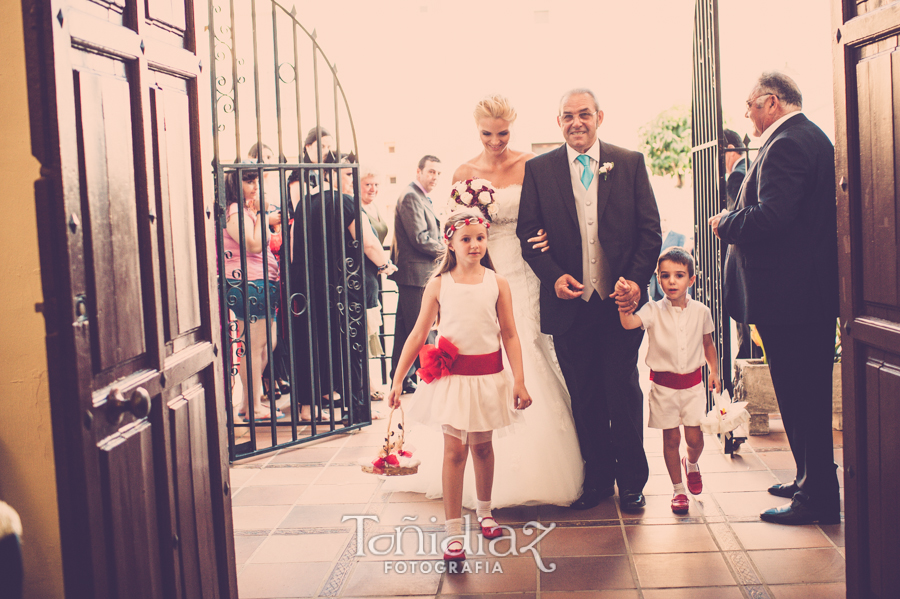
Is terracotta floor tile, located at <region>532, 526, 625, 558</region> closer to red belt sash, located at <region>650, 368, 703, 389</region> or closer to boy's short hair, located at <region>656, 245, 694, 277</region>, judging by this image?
red belt sash, located at <region>650, 368, 703, 389</region>

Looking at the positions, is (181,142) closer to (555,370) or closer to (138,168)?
(138,168)

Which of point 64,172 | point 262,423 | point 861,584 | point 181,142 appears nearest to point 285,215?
point 262,423

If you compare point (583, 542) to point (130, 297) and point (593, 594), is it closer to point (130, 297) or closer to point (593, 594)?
point (593, 594)

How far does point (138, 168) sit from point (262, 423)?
3.39 m

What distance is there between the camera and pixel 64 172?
1414mm

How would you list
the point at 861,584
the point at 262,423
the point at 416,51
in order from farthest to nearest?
the point at 416,51, the point at 262,423, the point at 861,584

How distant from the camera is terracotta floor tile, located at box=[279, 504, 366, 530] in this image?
11.1ft

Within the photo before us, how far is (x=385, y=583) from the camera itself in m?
2.77

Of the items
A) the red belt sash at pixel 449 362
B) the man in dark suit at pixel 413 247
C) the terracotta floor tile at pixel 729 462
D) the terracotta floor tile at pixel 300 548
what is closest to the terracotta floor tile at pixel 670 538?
the terracotta floor tile at pixel 729 462

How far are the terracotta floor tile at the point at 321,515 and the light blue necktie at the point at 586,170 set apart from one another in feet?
6.21

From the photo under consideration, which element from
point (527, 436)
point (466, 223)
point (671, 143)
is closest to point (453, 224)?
point (466, 223)

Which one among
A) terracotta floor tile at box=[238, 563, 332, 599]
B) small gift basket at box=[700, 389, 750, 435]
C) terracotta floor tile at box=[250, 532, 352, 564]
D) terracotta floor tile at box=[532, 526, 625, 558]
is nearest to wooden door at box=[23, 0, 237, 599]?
terracotta floor tile at box=[238, 563, 332, 599]

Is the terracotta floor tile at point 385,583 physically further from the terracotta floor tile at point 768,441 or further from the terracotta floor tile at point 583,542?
the terracotta floor tile at point 768,441

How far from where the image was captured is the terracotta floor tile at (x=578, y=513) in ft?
10.9
